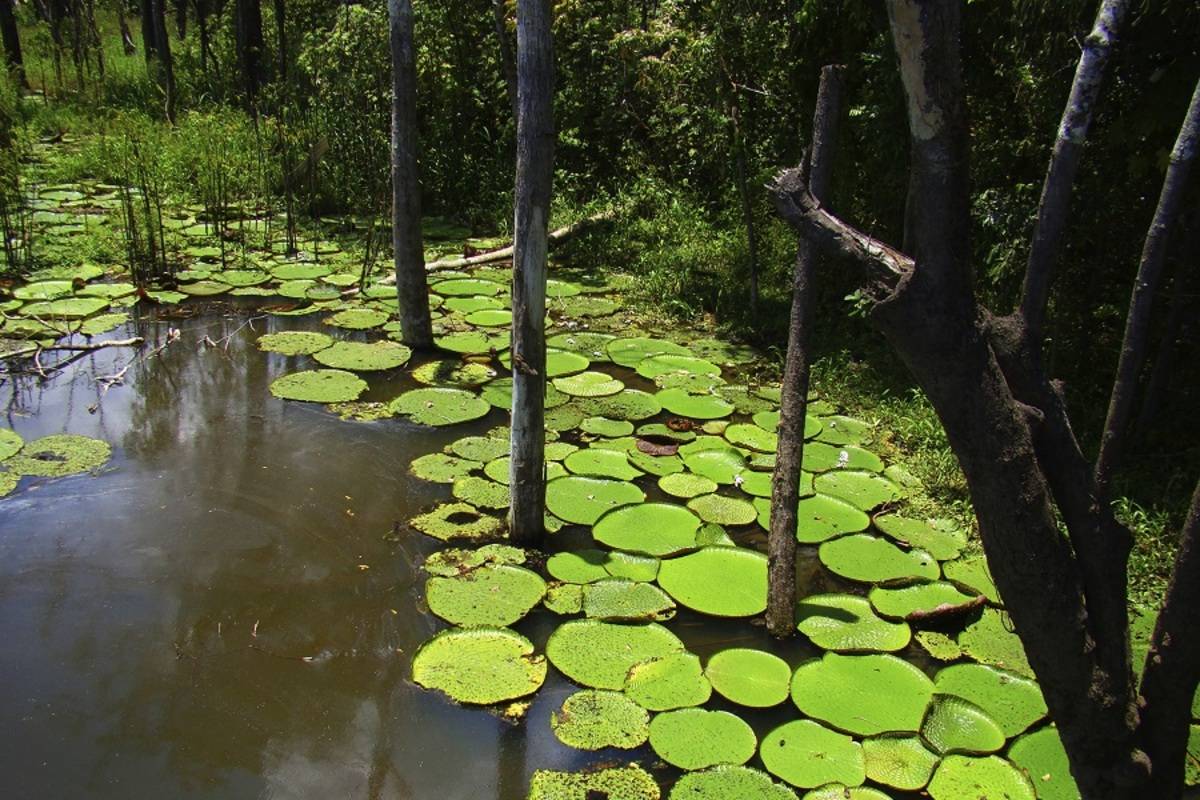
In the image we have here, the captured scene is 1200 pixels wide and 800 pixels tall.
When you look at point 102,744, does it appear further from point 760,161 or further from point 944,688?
point 760,161

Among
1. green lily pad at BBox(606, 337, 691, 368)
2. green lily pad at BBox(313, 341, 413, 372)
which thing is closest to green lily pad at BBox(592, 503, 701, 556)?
green lily pad at BBox(606, 337, 691, 368)

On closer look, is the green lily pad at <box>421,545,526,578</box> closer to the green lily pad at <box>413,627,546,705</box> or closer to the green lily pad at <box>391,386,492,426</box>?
the green lily pad at <box>413,627,546,705</box>

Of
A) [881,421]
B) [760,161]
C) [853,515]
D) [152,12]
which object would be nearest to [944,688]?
[853,515]

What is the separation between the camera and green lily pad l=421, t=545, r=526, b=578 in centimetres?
376

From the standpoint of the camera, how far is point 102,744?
2.86 meters

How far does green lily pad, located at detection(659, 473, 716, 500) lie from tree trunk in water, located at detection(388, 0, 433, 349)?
89.2 inches

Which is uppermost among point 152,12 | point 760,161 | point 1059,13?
point 152,12

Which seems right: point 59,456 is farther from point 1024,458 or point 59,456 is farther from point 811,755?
point 1024,458

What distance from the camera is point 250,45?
37.6 ft

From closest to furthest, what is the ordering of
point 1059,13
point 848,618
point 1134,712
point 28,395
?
point 1134,712
point 848,618
point 1059,13
point 28,395

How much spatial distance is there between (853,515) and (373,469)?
7.85 ft

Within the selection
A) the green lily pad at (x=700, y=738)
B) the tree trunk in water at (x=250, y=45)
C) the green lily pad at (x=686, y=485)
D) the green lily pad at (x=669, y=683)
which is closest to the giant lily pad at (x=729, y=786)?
the green lily pad at (x=700, y=738)

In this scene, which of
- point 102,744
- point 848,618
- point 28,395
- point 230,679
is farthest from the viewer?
point 28,395

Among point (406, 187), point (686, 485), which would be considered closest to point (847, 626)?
point (686, 485)
